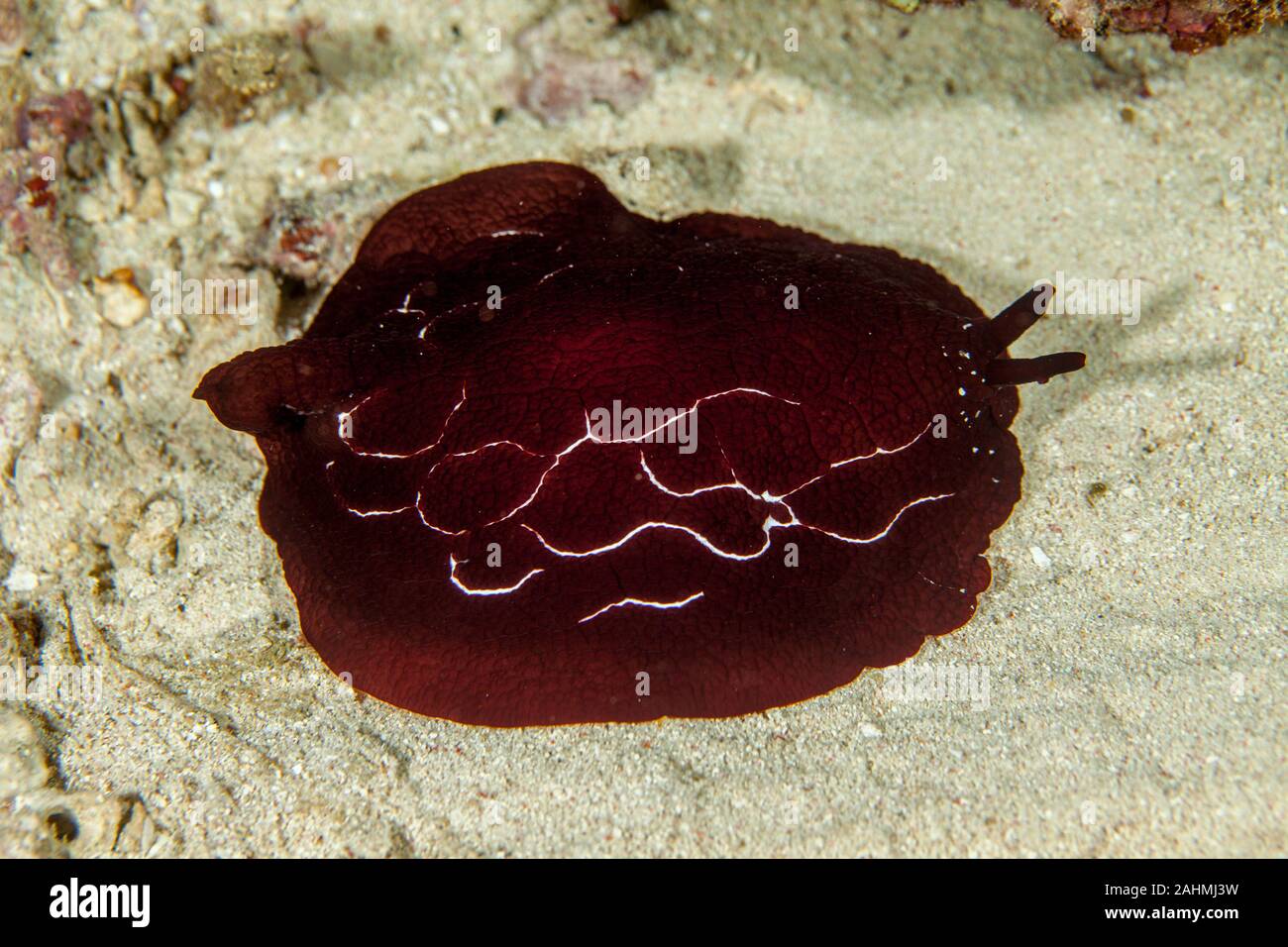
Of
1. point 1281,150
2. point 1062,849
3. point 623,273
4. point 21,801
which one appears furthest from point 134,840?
point 1281,150

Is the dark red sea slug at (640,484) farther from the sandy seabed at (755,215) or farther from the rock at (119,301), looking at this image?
the rock at (119,301)

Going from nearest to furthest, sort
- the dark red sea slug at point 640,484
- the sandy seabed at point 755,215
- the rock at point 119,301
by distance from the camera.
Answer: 1. the sandy seabed at point 755,215
2. the dark red sea slug at point 640,484
3. the rock at point 119,301

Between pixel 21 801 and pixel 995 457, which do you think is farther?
pixel 995 457

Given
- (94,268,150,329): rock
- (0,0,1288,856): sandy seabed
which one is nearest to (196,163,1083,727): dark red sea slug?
(0,0,1288,856): sandy seabed

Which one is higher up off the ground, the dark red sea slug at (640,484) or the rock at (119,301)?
the rock at (119,301)

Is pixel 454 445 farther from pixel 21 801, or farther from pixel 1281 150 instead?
pixel 1281 150

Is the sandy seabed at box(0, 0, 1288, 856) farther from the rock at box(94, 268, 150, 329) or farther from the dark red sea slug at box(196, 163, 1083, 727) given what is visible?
the dark red sea slug at box(196, 163, 1083, 727)

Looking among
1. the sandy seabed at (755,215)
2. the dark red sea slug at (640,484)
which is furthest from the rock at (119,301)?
the dark red sea slug at (640,484)
